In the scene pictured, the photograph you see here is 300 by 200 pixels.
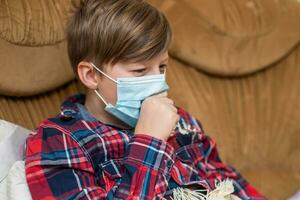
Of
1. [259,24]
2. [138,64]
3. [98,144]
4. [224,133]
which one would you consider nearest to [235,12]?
[259,24]

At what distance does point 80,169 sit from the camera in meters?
1.09

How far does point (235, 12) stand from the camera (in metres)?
1.65

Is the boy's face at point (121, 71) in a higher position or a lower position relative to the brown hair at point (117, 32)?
lower

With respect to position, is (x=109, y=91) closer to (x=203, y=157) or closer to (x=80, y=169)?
(x=80, y=169)

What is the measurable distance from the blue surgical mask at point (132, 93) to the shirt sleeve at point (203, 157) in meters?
0.18

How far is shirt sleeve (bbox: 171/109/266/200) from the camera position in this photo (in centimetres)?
131

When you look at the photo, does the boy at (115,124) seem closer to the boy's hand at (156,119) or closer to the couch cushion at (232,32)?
the boy's hand at (156,119)

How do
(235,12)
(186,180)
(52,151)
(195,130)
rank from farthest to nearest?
(235,12)
(195,130)
(186,180)
(52,151)

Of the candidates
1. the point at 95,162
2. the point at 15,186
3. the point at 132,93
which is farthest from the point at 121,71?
the point at 15,186

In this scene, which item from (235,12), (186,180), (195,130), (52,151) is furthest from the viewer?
(235,12)

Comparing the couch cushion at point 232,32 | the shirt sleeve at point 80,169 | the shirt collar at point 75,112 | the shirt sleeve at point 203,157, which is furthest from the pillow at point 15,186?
the couch cushion at point 232,32

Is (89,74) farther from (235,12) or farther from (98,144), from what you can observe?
(235,12)

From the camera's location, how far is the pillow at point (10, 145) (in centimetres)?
108

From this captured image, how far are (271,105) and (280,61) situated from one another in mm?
150
